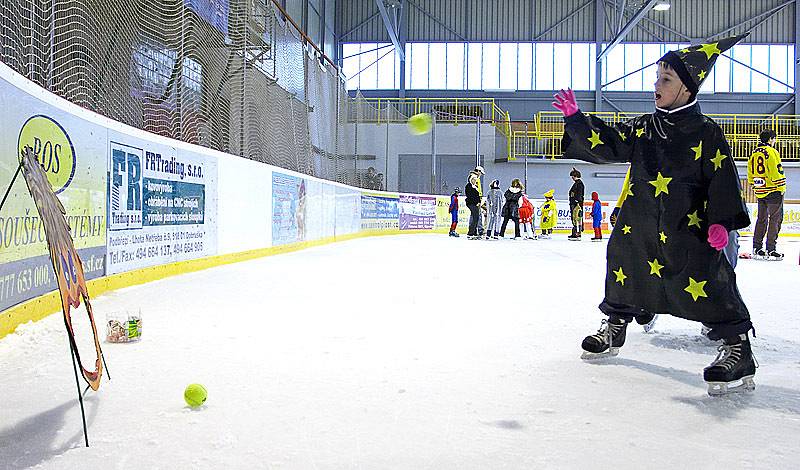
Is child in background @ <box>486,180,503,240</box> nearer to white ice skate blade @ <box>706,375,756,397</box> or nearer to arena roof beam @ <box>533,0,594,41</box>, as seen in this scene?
white ice skate blade @ <box>706,375,756,397</box>

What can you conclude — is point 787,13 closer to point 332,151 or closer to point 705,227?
point 332,151

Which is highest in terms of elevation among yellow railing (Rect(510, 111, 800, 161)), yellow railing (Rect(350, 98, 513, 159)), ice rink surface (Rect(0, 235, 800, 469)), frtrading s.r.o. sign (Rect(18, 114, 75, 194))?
yellow railing (Rect(350, 98, 513, 159))

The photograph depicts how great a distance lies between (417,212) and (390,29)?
865 centimetres

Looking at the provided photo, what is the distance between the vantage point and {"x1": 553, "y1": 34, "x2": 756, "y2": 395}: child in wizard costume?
2.40 m

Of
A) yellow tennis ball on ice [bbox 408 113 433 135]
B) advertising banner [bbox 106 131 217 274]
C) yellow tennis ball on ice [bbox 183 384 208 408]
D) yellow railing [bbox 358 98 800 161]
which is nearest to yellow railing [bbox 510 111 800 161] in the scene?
yellow railing [bbox 358 98 800 161]

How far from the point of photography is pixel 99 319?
3779mm

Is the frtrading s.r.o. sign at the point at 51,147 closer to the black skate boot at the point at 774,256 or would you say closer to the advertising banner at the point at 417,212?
the black skate boot at the point at 774,256

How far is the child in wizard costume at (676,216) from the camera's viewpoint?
94.4 inches

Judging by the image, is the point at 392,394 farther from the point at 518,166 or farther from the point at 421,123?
the point at 518,166

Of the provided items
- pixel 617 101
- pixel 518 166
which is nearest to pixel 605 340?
pixel 518 166

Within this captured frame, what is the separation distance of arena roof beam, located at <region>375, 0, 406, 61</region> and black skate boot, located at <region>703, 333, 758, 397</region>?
69.0 feet

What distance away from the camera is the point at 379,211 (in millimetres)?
17406

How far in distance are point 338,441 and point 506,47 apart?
2966cm

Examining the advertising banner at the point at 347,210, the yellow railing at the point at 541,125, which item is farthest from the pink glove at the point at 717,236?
the yellow railing at the point at 541,125
